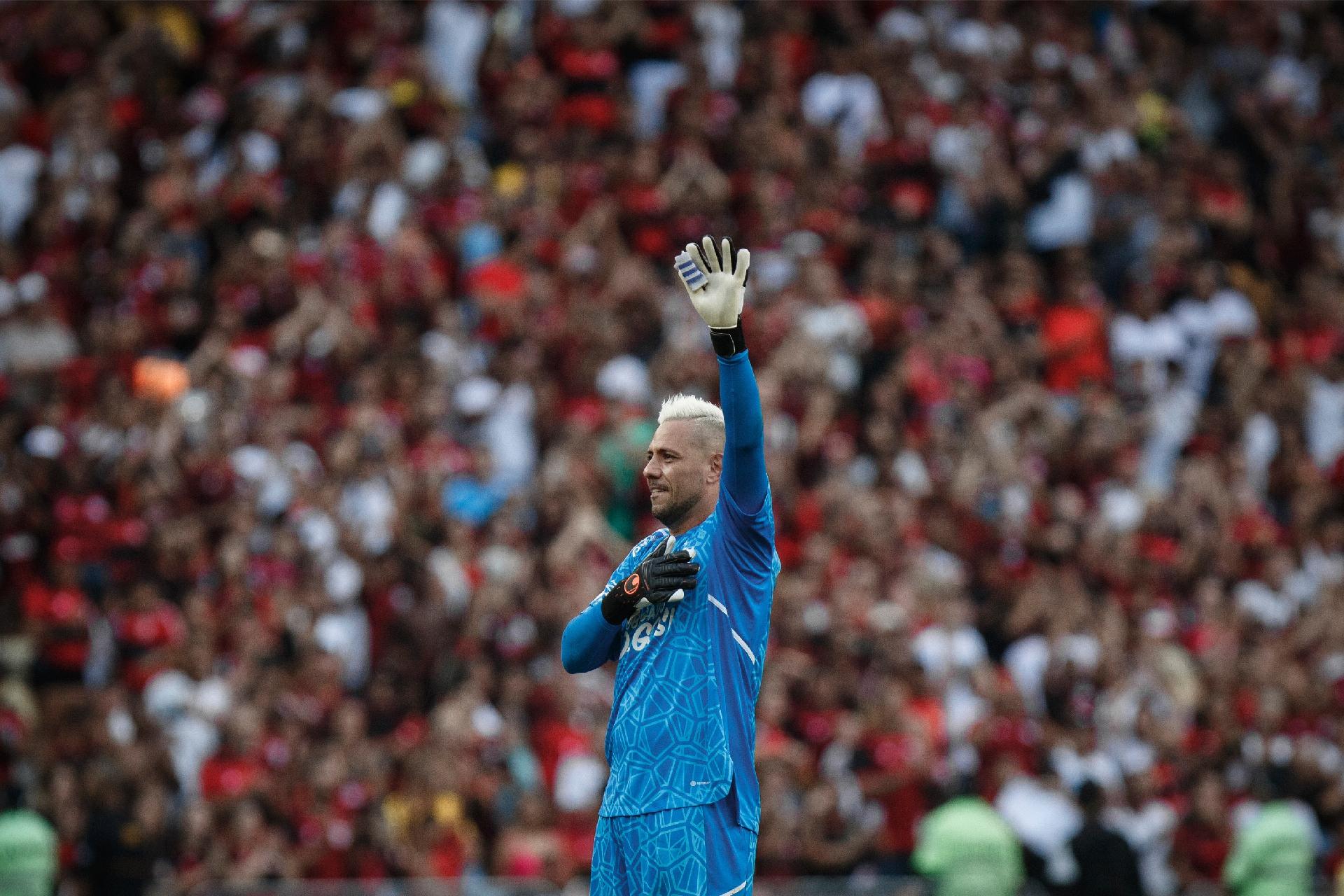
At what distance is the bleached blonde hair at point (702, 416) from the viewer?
17.6ft

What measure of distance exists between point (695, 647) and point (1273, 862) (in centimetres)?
569

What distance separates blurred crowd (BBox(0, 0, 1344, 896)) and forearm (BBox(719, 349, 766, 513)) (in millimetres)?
6288

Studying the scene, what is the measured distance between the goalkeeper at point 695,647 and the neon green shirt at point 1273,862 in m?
5.37

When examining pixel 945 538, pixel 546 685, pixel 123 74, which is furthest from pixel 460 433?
pixel 123 74

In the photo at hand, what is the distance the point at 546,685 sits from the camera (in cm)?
1206

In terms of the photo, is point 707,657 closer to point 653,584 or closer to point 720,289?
point 653,584

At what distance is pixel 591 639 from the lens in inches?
206

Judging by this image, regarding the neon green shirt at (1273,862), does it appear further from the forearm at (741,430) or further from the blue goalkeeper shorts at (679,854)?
the forearm at (741,430)

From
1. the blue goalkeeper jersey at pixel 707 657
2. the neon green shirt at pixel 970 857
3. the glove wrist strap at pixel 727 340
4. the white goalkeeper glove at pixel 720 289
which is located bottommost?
the neon green shirt at pixel 970 857

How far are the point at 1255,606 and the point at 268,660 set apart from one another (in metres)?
7.62

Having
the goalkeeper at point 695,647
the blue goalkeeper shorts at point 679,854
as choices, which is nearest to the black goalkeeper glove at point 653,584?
the goalkeeper at point 695,647

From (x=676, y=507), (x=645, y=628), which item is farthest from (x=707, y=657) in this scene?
(x=676, y=507)

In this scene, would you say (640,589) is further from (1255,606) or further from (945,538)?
(1255,606)

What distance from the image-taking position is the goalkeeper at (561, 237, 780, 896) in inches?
196
